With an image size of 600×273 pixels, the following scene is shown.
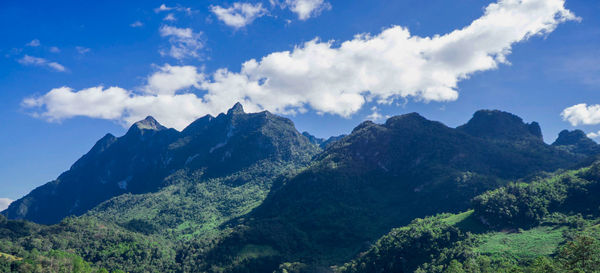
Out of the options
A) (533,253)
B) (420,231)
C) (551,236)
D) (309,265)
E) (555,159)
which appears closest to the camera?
(533,253)

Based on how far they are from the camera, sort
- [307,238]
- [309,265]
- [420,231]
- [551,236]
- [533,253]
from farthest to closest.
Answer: [307,238]
[309,265]
[420,231]
[551,236]
[533,253]

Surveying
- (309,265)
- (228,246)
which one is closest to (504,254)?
(309,265)

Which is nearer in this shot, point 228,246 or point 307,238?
point 228,246

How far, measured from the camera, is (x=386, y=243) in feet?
392

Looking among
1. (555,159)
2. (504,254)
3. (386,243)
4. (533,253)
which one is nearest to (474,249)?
(504,254)

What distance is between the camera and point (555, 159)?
193125mm

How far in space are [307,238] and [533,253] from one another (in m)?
116

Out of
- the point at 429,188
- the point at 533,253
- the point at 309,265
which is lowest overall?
the point at 309,265

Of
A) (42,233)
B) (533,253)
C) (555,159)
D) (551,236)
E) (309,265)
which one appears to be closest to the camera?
(533,253)

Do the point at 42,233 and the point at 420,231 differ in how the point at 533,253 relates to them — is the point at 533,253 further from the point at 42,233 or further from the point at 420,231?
the point at 42,233

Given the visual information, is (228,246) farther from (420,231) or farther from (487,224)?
(487,224)

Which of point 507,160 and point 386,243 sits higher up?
point 507,160

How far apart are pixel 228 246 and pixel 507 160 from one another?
183m

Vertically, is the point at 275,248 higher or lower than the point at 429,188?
lower
